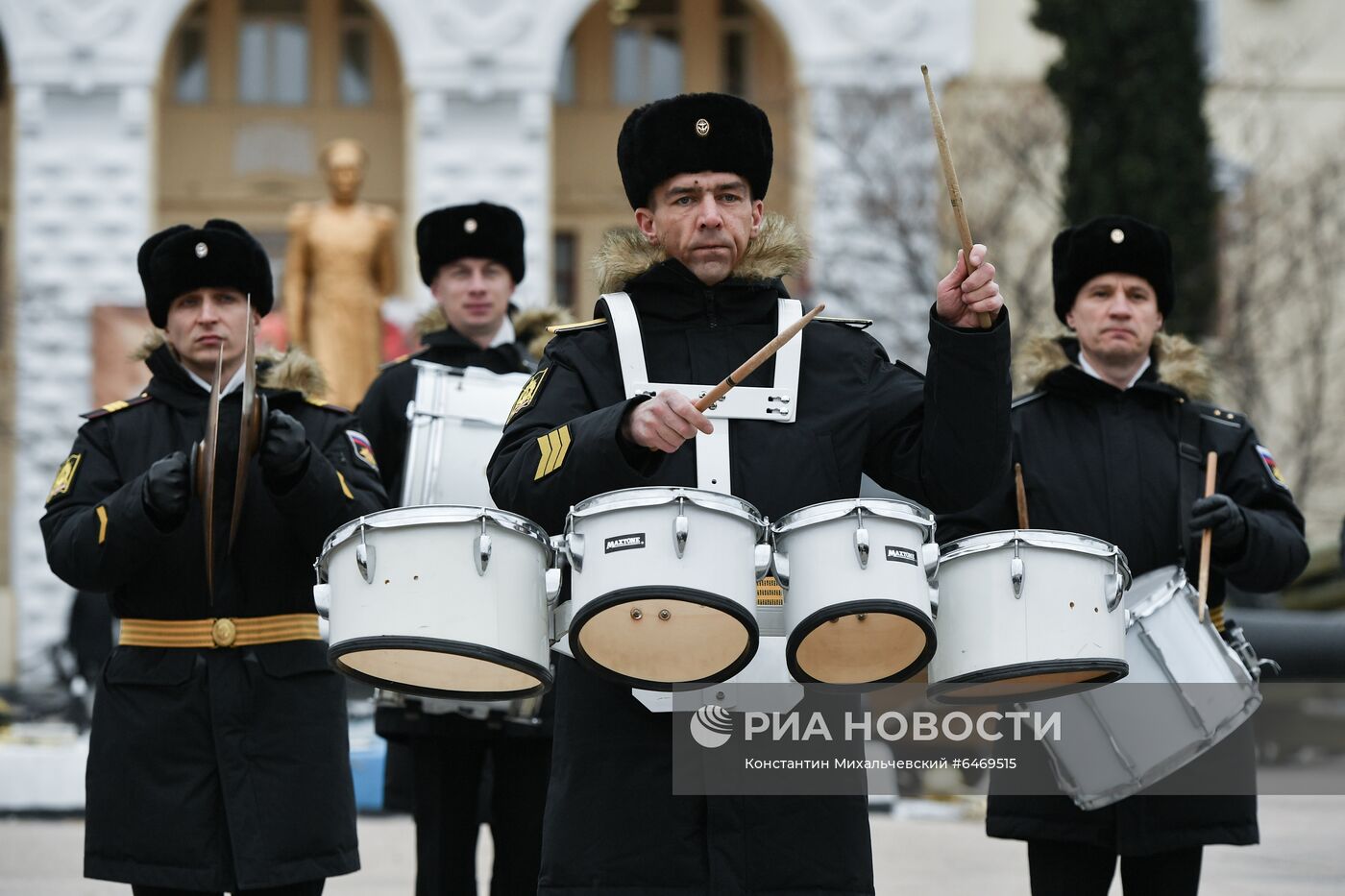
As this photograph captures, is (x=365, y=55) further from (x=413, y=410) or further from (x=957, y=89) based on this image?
(x=413, y=410)

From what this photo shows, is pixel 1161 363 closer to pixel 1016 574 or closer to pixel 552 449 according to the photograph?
pixel 1016 574

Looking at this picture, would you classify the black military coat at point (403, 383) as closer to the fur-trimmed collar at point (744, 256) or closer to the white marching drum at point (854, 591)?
the fur-trimmed collar at point (744, 256)

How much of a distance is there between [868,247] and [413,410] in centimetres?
1924

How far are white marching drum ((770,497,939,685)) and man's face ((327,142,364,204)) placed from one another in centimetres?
1343

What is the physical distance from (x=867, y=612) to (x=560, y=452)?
A: 747 millimetres

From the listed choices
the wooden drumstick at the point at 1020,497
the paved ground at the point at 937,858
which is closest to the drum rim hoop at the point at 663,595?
the wooden drumstick at the point at 1020,497

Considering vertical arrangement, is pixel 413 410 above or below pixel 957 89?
below

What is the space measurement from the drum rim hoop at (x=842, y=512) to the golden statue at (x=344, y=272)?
1204 centimetres

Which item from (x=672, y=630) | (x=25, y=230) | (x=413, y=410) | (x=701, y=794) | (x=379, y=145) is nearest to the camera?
(x=672, y=630)

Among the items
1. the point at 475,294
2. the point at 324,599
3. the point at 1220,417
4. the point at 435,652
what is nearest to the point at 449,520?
the point at 435,652

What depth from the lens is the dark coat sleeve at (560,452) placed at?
4.69 meters

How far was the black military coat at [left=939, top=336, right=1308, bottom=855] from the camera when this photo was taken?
6168 mm

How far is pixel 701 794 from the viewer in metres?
4.77

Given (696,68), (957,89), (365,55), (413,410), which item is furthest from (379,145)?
(413,410)
